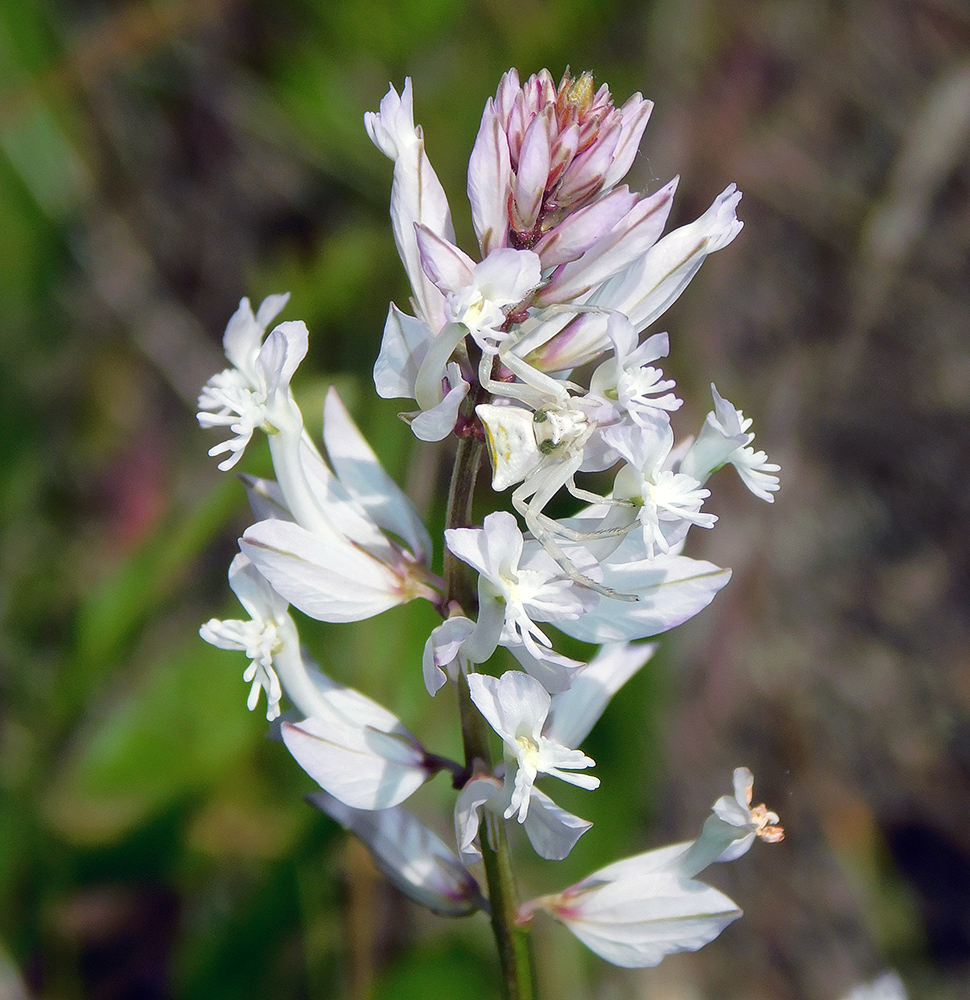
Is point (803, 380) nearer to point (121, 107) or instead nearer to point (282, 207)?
point (282, 207)

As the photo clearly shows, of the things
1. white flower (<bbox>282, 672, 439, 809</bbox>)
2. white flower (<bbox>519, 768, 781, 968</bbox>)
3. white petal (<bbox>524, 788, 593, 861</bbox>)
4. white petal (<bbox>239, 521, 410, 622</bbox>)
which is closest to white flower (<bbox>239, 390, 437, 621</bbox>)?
white petal (<bbox>239, 521, 410, 622</bbox>)

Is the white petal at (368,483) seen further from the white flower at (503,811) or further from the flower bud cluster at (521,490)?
the white flower at (503,811)

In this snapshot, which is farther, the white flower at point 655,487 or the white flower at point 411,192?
the white flower at point 411,192

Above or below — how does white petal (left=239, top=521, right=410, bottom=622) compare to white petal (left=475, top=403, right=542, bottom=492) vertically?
below

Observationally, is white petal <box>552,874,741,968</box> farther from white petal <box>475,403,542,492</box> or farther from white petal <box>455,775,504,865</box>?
white petal <box>475,403,542,492</box>

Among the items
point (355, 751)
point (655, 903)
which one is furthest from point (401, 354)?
point (655, 903)

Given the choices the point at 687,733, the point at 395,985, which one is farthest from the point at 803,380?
the point at 395,985

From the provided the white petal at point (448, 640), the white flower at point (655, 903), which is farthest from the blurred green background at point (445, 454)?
the white petal at point (448, 640)
